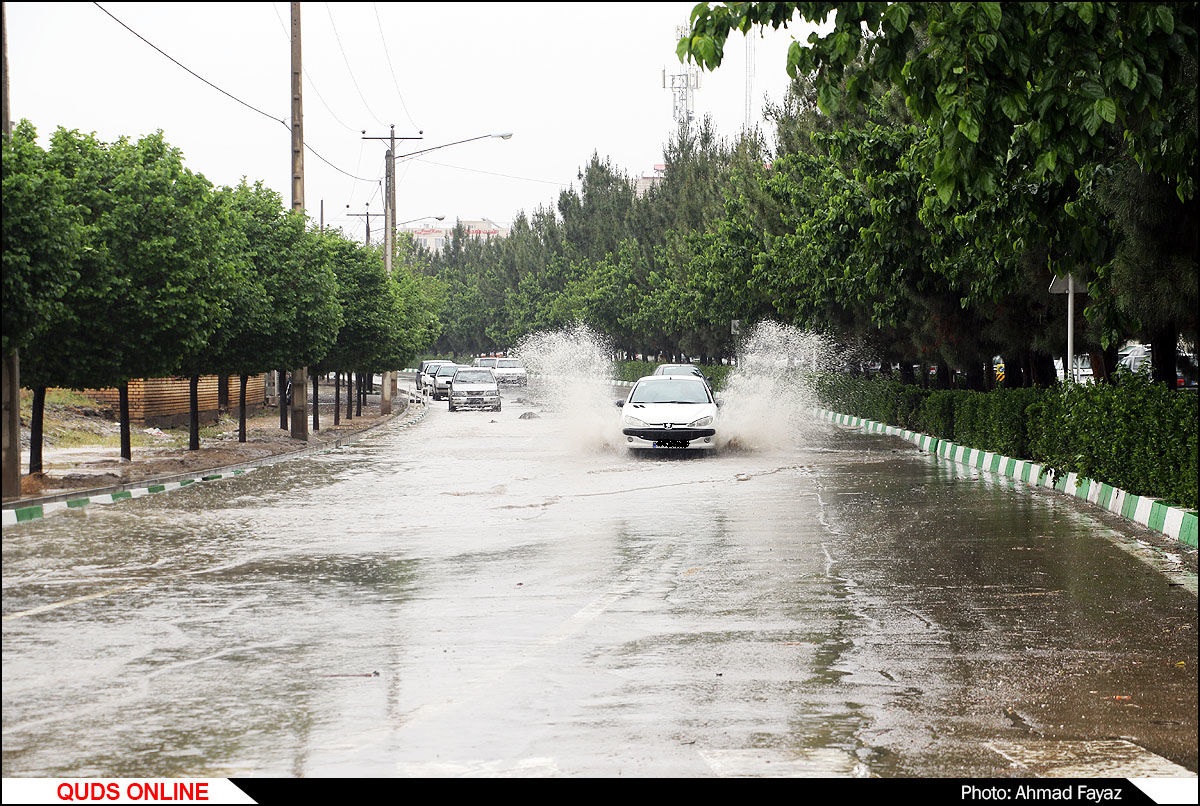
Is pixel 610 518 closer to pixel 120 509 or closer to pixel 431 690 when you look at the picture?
pixel 120 509

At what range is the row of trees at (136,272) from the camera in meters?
17.3

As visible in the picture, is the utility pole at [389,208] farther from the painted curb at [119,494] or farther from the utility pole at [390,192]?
the painted curb at [119,494]

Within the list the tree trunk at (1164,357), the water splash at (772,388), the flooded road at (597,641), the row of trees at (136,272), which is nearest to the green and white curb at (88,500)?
the flooded road at (597,641)

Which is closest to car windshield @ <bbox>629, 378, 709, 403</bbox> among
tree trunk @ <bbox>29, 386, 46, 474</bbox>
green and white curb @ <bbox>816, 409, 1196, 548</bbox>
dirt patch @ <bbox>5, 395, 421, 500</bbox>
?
green and white curb @ <bbox>816, 409, 1196, 548</bbox>

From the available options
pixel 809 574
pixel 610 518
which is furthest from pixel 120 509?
pixel 809 574

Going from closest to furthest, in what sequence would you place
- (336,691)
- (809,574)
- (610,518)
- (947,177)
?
(336,691), (947,177), (809,574), (610,518)

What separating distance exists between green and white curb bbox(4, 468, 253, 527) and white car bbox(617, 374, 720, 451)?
26.0ft

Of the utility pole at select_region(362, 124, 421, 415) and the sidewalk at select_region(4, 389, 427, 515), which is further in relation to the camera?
the utility pole at select_region(362, 124, 421, 415)

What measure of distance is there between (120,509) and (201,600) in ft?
25.7

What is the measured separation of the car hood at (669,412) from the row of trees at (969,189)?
12.7ft

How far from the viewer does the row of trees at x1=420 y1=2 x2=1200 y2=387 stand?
33.1 ft

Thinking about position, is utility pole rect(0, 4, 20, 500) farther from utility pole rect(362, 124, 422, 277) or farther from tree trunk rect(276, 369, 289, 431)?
utility pole rect(362, 124, 422, 277)

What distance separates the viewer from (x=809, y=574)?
12.3 m

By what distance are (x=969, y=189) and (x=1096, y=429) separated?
330 inches
